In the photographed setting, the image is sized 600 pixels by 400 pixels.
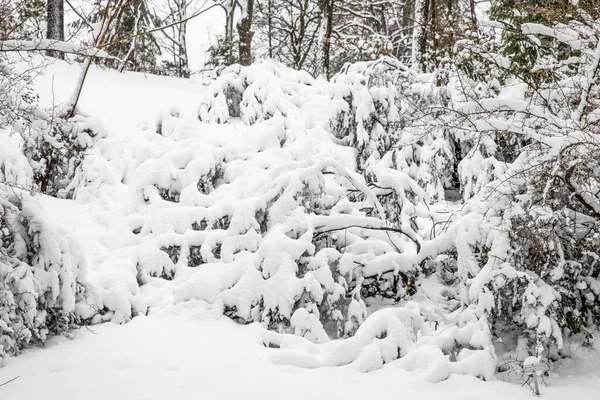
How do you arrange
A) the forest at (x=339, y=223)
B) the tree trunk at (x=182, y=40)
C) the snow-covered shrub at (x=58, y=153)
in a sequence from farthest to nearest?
the tree trunk at (x=182, y=40)
the snow-covered shrub at (x=58, y=153)
the forest at (x=339, y=223)

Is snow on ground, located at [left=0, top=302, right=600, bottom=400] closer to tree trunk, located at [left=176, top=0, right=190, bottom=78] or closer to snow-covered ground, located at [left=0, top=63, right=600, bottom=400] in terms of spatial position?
snow-covered ground, located at [left=0, top=63, right=600, bottom=400]

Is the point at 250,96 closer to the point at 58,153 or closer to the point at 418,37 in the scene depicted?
the point at 58,153

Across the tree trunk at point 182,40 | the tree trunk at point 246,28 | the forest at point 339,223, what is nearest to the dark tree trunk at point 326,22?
the tree trunk at point 246,28

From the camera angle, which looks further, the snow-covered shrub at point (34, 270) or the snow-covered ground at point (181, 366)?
the snow-covered shrub at point (34, 270)

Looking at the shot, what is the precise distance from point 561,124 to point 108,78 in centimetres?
1009

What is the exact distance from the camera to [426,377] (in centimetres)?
355

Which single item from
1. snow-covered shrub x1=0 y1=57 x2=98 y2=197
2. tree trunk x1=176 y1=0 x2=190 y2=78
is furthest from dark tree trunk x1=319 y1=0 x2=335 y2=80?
snow-covered shrub x1=0 y1=57 x2=98 y2=197

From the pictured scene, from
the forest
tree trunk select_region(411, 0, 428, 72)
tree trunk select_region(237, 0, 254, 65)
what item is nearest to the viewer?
the forest

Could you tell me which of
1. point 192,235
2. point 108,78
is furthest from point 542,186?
point 108,78

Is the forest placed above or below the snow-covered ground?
above

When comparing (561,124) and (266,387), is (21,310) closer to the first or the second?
(266,387)

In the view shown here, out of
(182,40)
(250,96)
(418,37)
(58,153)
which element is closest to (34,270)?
(58,153)

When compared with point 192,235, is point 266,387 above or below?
below

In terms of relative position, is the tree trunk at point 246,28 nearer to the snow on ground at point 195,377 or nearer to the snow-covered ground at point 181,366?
the snow-covered ground at point 181,366
